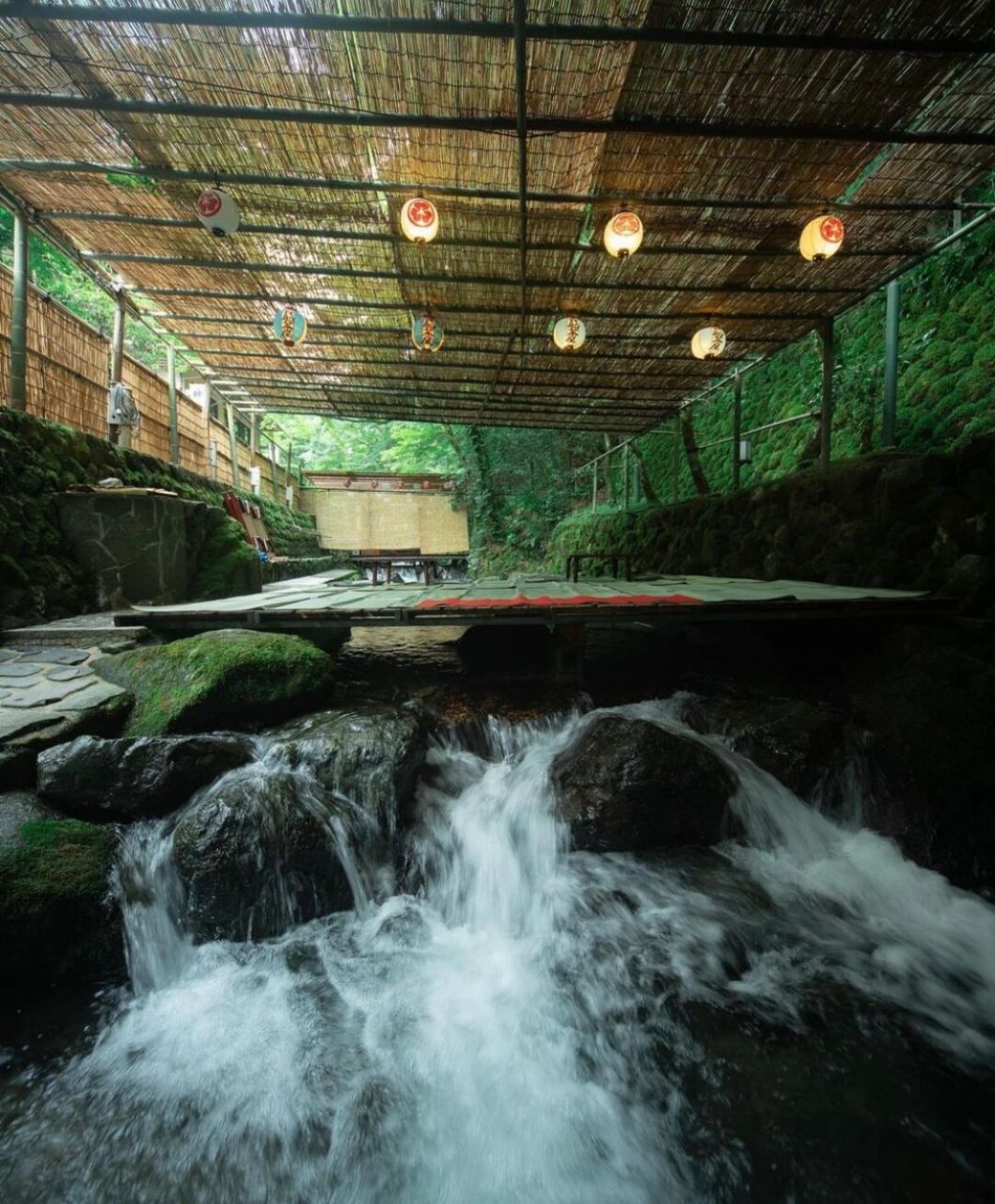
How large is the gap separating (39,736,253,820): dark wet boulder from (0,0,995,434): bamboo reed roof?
5.52 m

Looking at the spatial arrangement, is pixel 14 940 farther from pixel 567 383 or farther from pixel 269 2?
pixel 567 383

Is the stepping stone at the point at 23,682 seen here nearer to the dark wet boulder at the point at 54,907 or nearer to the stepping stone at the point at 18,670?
the stepping stone at the point at 18,670

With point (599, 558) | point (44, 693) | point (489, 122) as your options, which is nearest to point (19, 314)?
point (44, 693)

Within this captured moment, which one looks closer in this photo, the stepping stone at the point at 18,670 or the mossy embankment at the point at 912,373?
the stepping stone at the point at 18,670

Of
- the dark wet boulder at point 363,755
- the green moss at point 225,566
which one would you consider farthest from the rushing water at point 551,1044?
the green moss at point 225,566

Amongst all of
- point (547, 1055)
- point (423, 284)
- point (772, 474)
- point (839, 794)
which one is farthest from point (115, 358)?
point (772, 474)

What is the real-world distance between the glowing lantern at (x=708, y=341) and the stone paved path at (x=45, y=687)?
359 inches

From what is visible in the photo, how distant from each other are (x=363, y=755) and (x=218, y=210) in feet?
19.4

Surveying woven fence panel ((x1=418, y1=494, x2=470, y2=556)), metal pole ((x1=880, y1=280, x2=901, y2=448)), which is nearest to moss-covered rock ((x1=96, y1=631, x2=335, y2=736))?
metal pole ((x1=880, y1=280, x2=901, y2=448))

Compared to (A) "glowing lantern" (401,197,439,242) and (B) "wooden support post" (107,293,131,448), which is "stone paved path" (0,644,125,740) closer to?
(B) "wooden support post" (107,293,131,448)

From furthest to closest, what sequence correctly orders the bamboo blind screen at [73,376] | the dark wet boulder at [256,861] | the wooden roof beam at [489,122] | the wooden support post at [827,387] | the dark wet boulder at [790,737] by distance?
the wooden support post at [827,387] → the bamboo blind screen at [73,376] → the dark wet boulder at [790,737] → the wooden roof beam at [489,122] → the dark wet boulder at [256,861]

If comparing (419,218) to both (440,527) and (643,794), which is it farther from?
(440,527)

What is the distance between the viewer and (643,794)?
4.31m

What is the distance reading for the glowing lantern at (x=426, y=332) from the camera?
7.81 metres
